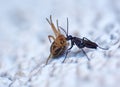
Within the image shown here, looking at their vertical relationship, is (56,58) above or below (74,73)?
above

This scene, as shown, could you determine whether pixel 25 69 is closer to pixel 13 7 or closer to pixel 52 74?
pixel 52 74

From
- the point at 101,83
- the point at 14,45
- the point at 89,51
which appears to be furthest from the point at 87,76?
the point at 14,45

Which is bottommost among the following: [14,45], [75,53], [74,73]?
[74,73]

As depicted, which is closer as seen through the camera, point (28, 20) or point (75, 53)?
point (75, 53)

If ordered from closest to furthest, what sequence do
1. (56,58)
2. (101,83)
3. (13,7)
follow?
1. (101,83)
2. (56,58)
3. (13,7)

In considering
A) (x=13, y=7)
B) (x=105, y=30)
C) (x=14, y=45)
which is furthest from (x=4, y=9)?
(x=105, y=30)

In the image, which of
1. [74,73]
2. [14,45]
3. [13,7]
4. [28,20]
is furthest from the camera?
[13,7]
